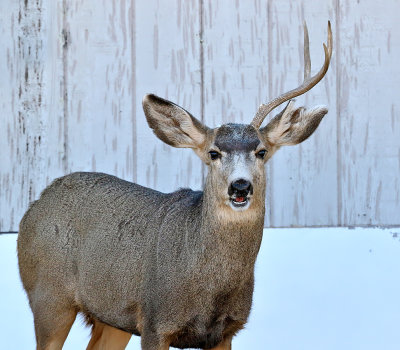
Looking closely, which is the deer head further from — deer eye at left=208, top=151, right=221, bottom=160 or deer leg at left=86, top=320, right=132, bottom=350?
deer leg at left=86, top=320, right=132, bottom=350

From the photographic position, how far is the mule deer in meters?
6.67

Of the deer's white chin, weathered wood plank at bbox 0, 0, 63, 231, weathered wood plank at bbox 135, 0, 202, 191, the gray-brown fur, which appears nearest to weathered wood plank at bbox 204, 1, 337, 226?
weathered wood plank at bbox 135, 0, 202, 191

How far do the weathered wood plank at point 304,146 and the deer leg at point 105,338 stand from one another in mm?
1466

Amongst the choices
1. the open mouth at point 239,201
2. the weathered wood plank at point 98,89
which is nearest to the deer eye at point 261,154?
the open mouth at point 239,201

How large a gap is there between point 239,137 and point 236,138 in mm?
23

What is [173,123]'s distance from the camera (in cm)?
717

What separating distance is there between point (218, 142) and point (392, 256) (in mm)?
2157

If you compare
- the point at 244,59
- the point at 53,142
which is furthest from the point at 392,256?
the point at 53,142

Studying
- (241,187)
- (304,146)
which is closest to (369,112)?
(304,146)

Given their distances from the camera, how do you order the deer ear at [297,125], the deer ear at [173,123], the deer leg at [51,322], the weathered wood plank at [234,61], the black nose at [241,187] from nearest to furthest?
the black nose at [241,187], the deer ear at [173,123], the deer ear at [297,125], the deer leg at [51,322], the weathered wood plank at [234,61]

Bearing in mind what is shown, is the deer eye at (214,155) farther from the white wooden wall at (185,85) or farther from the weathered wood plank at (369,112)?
the weathered wood plank at (369,112)

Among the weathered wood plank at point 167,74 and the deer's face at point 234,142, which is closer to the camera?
the deer's face at point 234,142

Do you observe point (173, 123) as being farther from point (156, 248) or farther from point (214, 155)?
point (156, 248)

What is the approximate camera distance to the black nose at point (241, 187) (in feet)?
21.0
